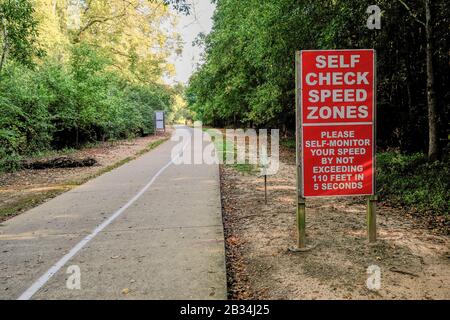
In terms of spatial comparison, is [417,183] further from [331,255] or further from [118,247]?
[118,247]

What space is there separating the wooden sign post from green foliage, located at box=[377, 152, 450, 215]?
10.1 ft

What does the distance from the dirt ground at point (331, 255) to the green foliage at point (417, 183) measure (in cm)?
67

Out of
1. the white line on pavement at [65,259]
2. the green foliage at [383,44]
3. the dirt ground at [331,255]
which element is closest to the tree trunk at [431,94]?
the green foliage at [383,44]

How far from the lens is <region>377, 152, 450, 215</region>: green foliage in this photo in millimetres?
8305

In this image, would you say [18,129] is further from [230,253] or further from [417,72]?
[417,72]

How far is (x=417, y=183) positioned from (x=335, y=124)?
4837 mm

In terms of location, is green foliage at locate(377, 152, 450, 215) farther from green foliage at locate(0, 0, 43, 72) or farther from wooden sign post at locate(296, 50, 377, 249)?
green foliage at locate(0, 0, 43, 72)

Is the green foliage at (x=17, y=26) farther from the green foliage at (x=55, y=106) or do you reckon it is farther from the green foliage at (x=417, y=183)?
the green foliage at (x=417, y=183)

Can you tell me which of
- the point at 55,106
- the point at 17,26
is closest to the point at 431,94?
the point at 17,26

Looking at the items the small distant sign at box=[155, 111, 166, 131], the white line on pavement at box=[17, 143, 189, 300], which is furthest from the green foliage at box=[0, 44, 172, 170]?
the small distant sign at box=[155, 111, 166, 131]

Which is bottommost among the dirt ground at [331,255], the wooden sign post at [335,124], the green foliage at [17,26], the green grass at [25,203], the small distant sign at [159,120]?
the dirt ground at [331,255]

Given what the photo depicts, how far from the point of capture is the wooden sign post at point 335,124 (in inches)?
226

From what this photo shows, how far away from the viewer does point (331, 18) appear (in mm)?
12625
